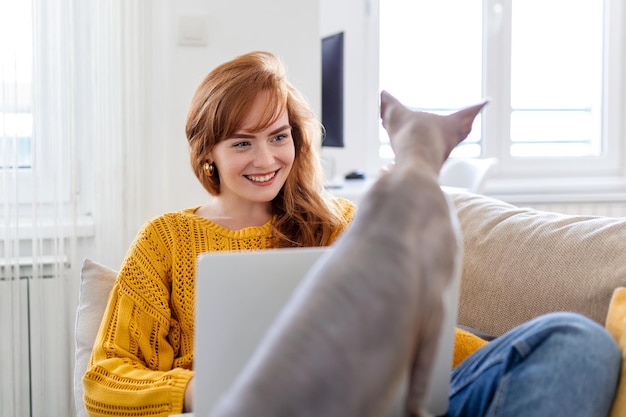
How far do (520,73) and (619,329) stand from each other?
8.71 feet

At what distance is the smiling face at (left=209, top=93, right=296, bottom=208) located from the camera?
5.34ft

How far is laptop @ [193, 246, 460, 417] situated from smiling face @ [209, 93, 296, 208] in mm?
611

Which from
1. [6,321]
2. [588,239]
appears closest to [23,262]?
[6,321]

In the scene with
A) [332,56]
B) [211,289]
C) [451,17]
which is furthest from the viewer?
[451,17]

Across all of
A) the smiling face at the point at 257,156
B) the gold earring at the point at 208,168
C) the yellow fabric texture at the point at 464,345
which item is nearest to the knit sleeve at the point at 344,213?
the smiling face at the point at 257,156

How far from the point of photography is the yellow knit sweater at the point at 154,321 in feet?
4.52

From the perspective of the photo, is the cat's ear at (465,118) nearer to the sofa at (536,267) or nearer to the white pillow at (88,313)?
the sofa at (536,267)

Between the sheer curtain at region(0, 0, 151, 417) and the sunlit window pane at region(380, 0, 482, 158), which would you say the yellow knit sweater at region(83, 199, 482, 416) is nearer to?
the sheer curtain at region(0, 0, 151, 417)

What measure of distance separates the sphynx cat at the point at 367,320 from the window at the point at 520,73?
9.46 ft

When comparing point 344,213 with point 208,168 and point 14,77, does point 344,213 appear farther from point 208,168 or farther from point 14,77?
point 14,77

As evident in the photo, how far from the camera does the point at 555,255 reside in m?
1.52

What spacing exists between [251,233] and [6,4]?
4.10ft

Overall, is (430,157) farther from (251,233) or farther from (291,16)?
(291,16)

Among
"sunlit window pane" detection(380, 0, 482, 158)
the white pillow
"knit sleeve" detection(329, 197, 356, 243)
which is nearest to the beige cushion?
"knit sleeve" detection(329, 197, 356, 243)
